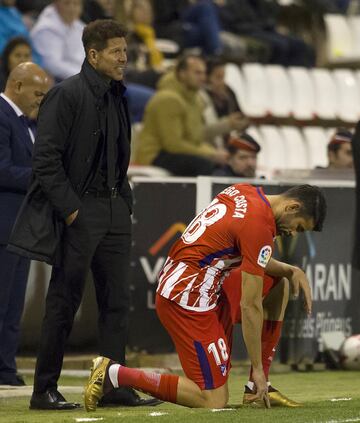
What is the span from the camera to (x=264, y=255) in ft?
22.4

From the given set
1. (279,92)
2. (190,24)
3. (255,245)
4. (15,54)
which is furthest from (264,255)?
(190,24)

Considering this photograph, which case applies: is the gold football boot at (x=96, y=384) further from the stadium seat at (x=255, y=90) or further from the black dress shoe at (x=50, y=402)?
the stadium seat at (x=255, y=90)

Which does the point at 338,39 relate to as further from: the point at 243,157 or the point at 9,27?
the point at 243,157

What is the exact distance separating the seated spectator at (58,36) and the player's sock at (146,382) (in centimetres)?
706

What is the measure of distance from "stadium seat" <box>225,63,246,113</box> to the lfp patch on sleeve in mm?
10113

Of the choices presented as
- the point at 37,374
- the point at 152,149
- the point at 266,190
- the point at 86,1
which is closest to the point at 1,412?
the point at 37,374

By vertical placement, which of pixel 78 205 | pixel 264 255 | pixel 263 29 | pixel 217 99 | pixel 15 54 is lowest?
pixel 264 255

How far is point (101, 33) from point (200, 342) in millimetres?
1729

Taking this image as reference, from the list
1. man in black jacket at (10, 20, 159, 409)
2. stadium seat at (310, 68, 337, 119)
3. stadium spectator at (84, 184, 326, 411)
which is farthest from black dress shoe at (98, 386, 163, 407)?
stadium seat at (310, 68, 337, 119)

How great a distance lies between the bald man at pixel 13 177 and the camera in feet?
27.1

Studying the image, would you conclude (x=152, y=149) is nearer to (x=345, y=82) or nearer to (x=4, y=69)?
(x=4, y=69)

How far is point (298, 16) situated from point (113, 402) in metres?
13.9

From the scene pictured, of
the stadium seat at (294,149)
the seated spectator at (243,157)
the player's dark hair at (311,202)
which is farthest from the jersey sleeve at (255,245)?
the stadium seat at (294,149)

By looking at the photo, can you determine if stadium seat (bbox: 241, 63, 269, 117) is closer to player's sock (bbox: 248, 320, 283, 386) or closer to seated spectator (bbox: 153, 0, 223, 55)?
seated spectator (bbox: 153, 0, 223, 55)
